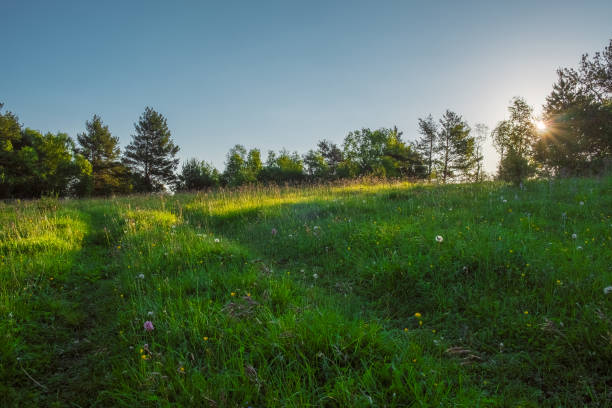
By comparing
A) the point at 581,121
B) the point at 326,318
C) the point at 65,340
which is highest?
the point at 581,121

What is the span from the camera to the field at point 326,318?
74.1 inches

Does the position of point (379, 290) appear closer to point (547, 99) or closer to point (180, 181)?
point (547, 99)

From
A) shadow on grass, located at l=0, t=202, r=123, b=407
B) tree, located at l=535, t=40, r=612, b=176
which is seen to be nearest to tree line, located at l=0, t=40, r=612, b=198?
tree, located at l=535, t=40, r=612, b=176

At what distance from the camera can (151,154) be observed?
40.5 m

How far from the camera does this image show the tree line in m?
20.3

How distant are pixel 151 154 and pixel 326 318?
45417mm

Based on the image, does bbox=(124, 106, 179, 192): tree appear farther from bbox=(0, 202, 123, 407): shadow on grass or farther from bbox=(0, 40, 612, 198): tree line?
bbox=(0, 202, 123, 407): shadow on grass

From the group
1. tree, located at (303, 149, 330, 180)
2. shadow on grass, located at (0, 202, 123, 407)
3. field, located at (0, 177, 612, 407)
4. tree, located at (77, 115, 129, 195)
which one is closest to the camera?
field, located at (0, 177, 612, 407)

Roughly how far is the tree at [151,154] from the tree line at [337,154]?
134mm

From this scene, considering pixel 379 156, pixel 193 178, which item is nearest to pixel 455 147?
pixel 379 156

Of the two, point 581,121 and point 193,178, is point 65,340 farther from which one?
point 193,178

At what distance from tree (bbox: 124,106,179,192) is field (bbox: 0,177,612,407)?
39.1 m

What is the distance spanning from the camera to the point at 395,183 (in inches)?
548

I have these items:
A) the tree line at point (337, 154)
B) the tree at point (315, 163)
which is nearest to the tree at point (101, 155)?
the tree line at point (337, 154)
